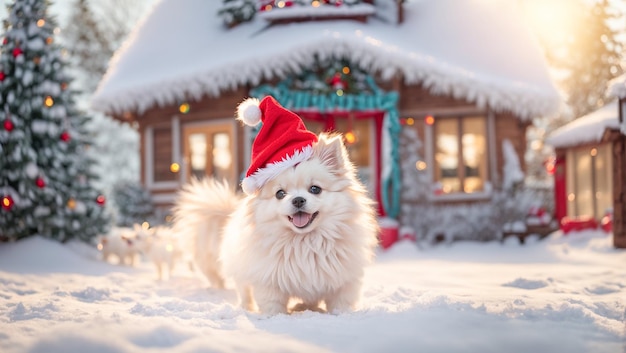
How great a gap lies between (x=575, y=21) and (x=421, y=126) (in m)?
7.65

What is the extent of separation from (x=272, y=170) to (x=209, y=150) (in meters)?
8.61

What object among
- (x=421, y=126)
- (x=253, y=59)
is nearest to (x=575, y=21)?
(x=421, y=126)

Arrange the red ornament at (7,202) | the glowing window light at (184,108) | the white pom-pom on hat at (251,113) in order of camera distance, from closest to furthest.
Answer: the white pom-pom on hat at (251,113) < the red ornament at (7,202) < the glowing window light at (184,108)

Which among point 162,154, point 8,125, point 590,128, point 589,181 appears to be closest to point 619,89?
point 590,128

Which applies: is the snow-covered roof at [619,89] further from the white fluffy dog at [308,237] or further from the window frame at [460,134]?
the window frame at [460,134]

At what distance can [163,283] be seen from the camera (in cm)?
580

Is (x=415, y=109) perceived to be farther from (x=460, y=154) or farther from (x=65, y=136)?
(x=65, y=136)

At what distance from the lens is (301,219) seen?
140 inches

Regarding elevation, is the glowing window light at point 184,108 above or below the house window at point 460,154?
above

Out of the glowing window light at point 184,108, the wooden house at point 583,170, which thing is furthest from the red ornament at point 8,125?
the wooden house at point 583,170

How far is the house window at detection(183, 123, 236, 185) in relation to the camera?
1192 cm

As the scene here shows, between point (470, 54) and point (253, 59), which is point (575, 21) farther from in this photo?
Answer: point (253, 59)

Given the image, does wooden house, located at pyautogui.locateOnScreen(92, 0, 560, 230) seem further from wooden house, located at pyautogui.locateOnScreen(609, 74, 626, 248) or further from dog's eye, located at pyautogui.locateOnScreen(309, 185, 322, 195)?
dog's eye, located at pyautogui.locateOnScreen(309, 185, 322, 195)

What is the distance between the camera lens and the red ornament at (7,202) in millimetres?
7316
